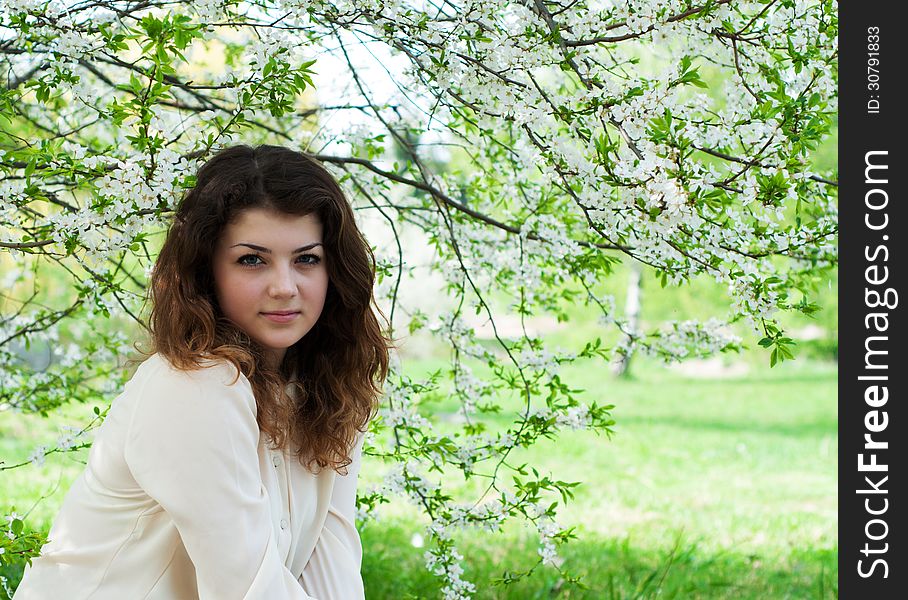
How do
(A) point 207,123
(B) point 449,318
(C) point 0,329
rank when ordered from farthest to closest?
(C) point 0,329, (B) point 449,318, (A) point 207,123

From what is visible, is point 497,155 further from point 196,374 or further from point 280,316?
point 196,374

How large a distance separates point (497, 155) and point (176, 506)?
6.62 ft

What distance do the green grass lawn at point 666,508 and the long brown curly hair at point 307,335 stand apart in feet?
2.60

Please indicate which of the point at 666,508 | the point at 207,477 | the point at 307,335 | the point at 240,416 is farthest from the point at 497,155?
the point at 666,508

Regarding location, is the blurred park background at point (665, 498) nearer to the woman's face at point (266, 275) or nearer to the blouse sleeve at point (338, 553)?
the blouse sleeve at point (338, 553)

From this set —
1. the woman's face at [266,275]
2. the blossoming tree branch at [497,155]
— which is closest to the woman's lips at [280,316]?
the woman's face at [266,275]

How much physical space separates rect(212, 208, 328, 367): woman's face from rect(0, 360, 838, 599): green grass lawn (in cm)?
101

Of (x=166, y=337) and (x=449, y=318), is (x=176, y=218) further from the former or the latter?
(x=449, y=318)

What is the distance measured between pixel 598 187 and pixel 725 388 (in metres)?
13.3

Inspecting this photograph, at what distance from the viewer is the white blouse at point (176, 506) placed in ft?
5.99

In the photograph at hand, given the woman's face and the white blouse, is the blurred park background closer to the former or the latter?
the woman's face

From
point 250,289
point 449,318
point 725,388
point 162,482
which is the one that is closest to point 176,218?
point 250,289

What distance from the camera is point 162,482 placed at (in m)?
1.82

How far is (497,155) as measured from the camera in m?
3.52
